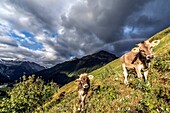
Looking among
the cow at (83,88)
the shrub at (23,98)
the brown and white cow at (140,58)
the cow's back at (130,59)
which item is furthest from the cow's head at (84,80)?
the shrub at (23,98)

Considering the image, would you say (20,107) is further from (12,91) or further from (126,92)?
(126,92)

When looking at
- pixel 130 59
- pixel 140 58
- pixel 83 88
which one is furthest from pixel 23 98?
pixel 140 58

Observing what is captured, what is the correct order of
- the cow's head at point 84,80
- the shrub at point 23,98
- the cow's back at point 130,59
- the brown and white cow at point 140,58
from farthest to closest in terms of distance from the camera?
the shrub at point 23,98
the cow's head at point 84,80
the cow's back at point 130,59
the brown and white cow at point 140,58

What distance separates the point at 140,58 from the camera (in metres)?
18.7

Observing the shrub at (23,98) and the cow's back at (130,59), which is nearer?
the cow's back at (130,59)

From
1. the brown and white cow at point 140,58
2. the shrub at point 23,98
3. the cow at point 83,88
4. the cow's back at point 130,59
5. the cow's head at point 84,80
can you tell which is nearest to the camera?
the brown and white cow at point 140,58

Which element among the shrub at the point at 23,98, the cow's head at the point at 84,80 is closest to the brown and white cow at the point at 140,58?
the cow's head at the point at 84,80

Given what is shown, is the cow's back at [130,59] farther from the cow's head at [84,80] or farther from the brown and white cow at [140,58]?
the cow's head at [84,80]

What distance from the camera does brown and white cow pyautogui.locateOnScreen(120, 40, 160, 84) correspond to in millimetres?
17672

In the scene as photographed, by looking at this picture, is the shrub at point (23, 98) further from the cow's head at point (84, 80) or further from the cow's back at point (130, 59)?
the cow's back at point (130, 59)

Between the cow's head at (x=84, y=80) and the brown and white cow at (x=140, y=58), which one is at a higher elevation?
the brown and white cow at (x=140, y=58)

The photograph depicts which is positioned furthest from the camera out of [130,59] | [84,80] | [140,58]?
Answer: [130,59]

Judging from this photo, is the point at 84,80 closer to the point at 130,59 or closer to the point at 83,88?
the point at 83,88

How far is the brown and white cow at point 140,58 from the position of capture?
17672 mm
